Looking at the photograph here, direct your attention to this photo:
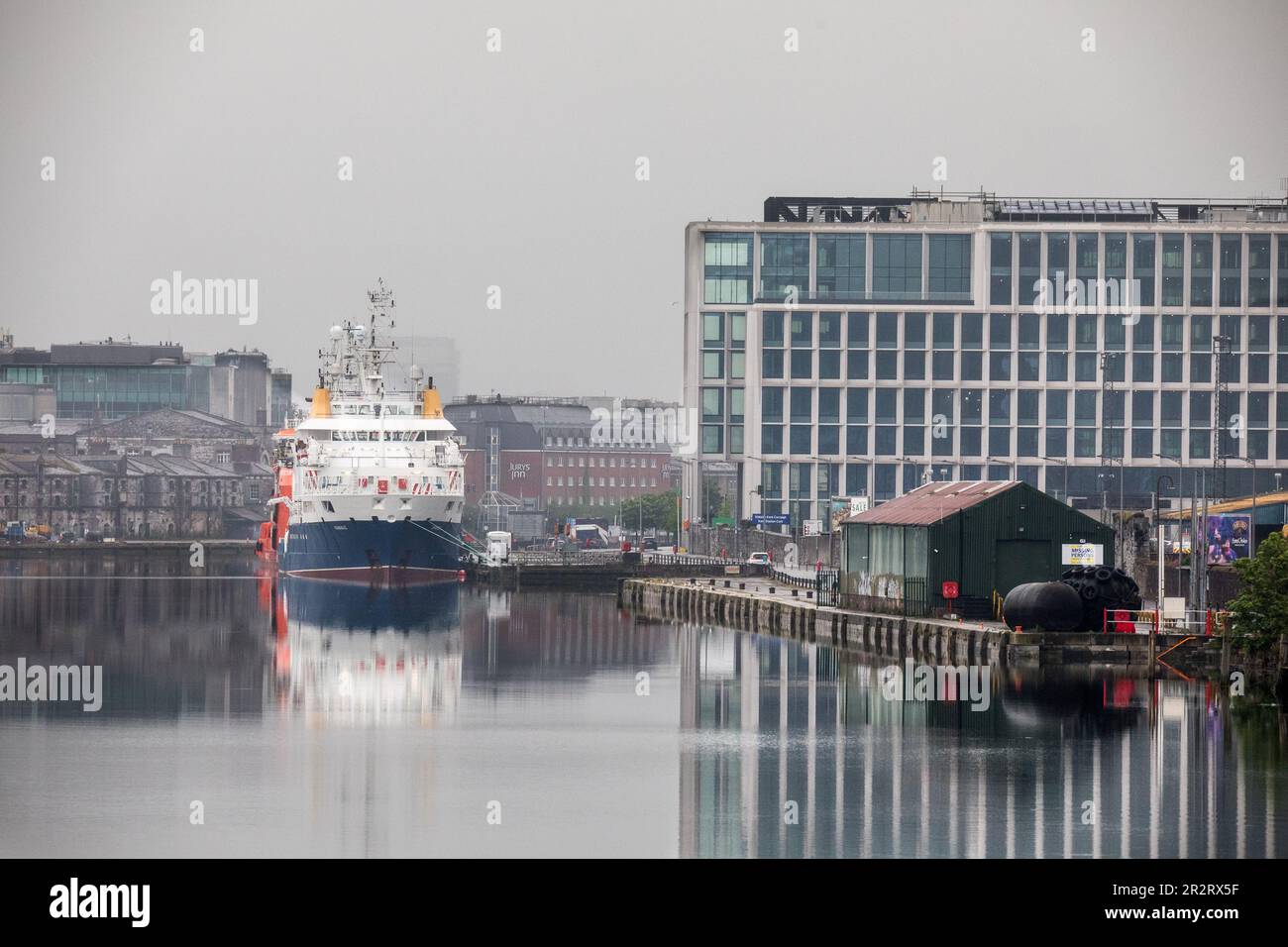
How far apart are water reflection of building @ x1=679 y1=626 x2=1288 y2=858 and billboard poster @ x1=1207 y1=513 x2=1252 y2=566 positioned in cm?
1840

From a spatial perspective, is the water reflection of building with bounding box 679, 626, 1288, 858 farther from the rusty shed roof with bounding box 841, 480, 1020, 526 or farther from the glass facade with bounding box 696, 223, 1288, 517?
the glass facade with bounding box 696, 223, 1288, 517

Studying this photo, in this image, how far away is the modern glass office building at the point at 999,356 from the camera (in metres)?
147

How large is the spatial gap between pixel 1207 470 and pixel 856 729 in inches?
4055

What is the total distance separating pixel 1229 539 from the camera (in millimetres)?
73250

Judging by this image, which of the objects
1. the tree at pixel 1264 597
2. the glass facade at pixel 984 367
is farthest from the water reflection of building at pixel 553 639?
the glass facade at pixel 984 367

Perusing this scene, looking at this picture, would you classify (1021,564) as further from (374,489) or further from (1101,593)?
(374,489)

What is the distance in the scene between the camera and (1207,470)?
5778 inches

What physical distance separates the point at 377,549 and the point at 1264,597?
7016 cm

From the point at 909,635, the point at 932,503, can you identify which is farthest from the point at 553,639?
the point at 909,635

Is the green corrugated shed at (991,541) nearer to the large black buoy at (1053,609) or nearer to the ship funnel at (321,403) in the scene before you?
the large black buoy at (1053,609)

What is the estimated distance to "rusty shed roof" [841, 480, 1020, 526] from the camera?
223ft
